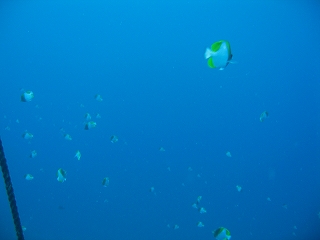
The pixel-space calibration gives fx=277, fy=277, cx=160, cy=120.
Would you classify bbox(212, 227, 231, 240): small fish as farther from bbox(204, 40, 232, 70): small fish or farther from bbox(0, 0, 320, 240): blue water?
bbox(0, 0, 320, 240): blue water

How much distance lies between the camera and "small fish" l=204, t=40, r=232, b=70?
8.50 ft

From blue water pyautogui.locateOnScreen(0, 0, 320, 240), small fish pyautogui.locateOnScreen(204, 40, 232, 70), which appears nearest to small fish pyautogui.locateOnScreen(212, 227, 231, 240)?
small fish pyautogui.locateOnScreen(204, 40, 232, 70)

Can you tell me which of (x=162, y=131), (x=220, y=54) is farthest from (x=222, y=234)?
(x=162, y=131)

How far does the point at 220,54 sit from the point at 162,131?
22.2 m

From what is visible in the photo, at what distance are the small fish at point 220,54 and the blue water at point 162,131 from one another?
13711 millimetres

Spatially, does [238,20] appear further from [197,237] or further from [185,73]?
[197,237]

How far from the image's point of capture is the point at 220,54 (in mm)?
2607

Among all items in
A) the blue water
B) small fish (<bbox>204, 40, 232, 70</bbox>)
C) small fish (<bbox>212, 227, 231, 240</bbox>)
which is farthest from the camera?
the blue water

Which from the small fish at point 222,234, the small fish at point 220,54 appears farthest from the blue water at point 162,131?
the small fish at point 220,54

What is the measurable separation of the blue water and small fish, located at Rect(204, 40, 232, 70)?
13.7m

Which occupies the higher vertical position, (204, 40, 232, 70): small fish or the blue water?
the blue water

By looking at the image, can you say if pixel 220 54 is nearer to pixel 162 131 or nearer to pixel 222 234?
pixel 222 234

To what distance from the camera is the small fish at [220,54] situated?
8.50 feet

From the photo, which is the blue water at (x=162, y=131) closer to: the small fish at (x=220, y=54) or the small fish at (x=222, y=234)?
the small fish at (x=222, y=234)
